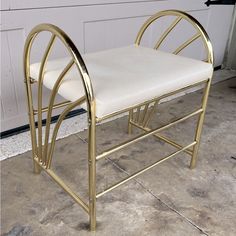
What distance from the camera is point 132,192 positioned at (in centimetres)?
121

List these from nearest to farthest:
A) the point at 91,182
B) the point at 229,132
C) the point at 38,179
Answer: the point at 91,182, the point at 38,179, the point at 229,132

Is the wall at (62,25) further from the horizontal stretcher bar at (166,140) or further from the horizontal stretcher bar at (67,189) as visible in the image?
the horizontal stretcher bar at (166,140)

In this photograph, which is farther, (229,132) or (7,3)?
(229,132)

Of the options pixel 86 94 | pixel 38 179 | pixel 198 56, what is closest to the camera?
pixel 86 94

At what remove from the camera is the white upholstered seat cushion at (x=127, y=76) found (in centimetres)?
85

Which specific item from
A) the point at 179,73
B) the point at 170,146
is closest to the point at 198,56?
the point at 170,146

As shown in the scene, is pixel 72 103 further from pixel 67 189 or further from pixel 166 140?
pixel 166 140

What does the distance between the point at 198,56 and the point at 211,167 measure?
4.07 ft

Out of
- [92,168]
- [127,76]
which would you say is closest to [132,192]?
[92,168]

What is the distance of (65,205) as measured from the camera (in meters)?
1.13

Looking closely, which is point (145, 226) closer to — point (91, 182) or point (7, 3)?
point (91, 182)

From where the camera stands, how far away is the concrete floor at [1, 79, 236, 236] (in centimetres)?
105

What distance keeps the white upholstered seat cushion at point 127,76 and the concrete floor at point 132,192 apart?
0.46 m

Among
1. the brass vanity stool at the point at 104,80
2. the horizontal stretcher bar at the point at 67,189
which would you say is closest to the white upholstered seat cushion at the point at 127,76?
the brass vanity stool at the point at 104,80
